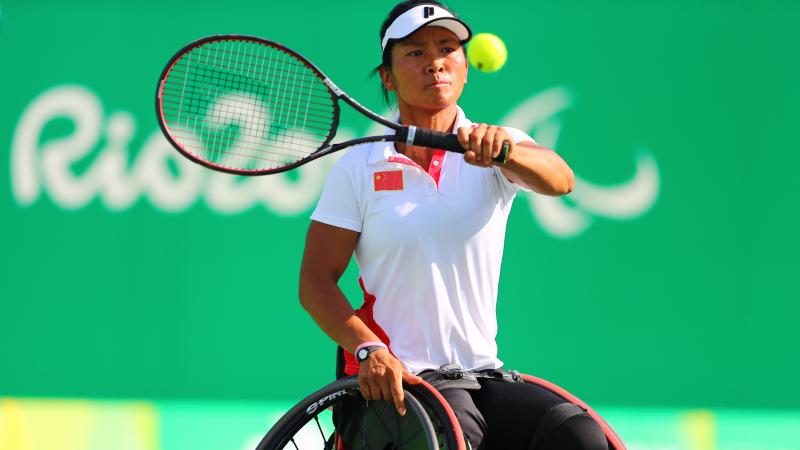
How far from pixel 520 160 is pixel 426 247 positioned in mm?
338

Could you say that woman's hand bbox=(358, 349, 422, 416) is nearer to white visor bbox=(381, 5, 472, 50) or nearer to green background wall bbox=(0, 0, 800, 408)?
white visor bbox=(381, 5, 472, 50)

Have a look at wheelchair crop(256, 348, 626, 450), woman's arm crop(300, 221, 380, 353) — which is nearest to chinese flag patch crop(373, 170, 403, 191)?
woman's arm crop(300, 221, 380, 353)

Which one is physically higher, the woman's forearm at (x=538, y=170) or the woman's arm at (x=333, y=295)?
the woman's forearm at (x=538, y=170)

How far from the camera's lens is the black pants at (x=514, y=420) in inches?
102

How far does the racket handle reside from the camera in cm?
258

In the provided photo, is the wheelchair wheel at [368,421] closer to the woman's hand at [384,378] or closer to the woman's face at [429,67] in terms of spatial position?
the woman's hand at [384,378]

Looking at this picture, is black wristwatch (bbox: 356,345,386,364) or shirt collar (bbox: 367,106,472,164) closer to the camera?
black wristwatch (bbox: 356,345,386,364)

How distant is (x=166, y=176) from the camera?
534 centimetres

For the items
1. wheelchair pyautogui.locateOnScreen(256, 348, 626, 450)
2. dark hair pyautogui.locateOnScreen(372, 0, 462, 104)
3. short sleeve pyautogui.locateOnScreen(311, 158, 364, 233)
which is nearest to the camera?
wheelchair pyautogui.locateOnScreen(256, 348, 626, 450)

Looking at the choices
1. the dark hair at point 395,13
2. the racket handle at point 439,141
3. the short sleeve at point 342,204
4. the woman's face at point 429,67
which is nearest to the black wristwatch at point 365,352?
the short sleeve at point 342,204

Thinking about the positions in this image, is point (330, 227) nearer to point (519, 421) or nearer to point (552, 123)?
point (519, 421)

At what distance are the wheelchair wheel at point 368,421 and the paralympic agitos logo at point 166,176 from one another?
2.48m

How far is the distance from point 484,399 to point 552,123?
265cm

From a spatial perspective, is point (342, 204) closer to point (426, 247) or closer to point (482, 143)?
point (426, 247)
